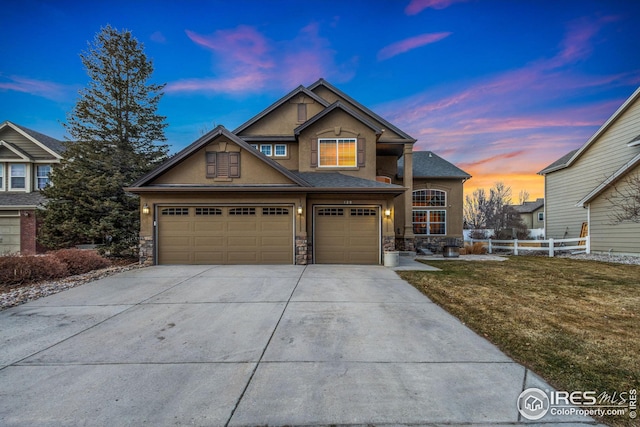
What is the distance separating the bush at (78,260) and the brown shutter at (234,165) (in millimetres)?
6056

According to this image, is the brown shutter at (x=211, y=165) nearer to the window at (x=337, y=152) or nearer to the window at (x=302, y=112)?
the window at (x=337, y=152)

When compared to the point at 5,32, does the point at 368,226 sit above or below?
below

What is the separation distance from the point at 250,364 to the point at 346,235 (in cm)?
853

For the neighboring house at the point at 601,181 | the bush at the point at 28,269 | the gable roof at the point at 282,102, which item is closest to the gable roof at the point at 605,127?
the neighboring house at the point at 601,181

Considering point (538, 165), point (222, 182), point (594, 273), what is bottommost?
point (594, 273)

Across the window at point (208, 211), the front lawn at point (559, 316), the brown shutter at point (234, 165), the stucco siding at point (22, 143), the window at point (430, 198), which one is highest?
the stucco siding at point (22, 143)

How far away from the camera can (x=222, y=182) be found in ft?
37.6

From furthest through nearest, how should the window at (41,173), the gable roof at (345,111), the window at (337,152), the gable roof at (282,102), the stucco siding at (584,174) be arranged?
the window at (41,173) → the gable roof at (282,102) → the stucco siding at (584,174) → the window at (337,152) → the gable roof at (345,111)

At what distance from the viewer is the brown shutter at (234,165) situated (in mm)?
11508

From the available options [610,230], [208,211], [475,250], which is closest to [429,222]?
[475,250]

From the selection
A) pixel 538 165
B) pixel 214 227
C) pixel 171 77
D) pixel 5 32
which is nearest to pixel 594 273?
pixel 214 227

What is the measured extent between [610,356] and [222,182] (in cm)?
1160

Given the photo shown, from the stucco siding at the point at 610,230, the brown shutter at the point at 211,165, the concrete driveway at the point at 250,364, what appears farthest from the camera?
the stucco siding at the point at 610,230

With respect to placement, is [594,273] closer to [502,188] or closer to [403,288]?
[403,288]
